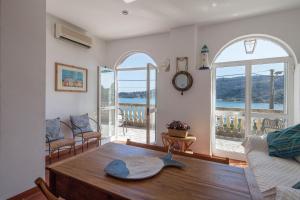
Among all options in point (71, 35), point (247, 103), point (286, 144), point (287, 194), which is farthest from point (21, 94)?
point (247, 103)

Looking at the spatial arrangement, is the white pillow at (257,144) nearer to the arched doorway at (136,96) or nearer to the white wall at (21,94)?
the arched doorway at (136,96)

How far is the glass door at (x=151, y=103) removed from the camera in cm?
367

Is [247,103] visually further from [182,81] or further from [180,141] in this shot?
[180,141]

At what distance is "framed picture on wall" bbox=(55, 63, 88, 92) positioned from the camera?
3.35 metres

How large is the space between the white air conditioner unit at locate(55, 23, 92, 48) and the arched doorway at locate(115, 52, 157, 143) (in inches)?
40.1

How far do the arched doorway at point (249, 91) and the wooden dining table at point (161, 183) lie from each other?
242cm

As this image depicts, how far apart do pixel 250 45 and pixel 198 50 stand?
0.92 m

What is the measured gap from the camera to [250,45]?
321 cm

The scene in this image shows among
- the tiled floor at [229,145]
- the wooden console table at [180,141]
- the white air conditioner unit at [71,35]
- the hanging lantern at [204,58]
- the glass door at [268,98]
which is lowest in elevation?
the tiled floor at [229,145]

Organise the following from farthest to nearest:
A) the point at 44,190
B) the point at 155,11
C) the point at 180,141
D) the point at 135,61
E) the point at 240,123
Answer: the point at 135,61
the point at 240,123
the point at 180,141
the point at 155,11
the point at 44,190

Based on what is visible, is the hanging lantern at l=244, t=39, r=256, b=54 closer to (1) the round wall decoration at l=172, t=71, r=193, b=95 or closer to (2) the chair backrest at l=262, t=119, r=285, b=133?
(1) the round wall decoration at l=172, t=71, r=193, b=95

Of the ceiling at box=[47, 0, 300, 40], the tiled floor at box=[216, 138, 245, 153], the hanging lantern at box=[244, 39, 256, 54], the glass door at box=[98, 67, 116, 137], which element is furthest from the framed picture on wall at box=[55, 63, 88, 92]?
the hanging lantern at box=[244, 39, 256, 54]

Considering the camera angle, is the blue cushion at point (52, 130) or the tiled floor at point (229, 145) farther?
the tiled floor at point (229, 145)

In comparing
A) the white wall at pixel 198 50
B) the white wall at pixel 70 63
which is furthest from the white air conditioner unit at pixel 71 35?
the white wall at pixel 198 50
